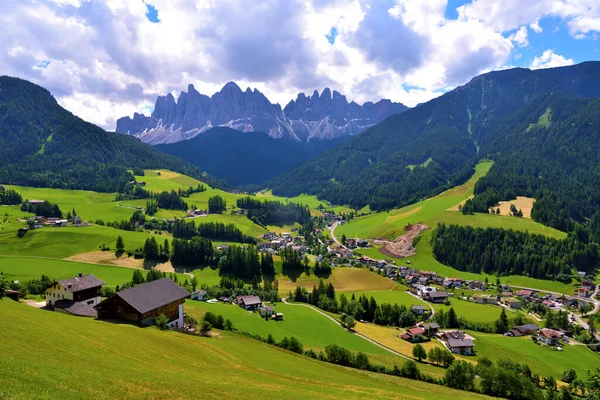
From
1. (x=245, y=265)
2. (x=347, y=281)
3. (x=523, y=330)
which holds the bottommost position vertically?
(x=523, y=330)

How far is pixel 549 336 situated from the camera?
325 feet

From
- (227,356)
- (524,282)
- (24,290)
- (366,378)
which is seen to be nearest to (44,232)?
(24,290)

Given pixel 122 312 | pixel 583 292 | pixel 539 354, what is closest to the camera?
pixel 122 312

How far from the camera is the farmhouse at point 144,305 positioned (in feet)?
200

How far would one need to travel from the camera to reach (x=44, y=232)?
6024 inches

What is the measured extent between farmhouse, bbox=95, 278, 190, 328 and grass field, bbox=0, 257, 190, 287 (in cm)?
4940

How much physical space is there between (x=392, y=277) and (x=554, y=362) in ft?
246

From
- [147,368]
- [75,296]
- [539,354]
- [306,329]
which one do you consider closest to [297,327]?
[306,329]

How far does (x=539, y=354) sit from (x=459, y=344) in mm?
20273

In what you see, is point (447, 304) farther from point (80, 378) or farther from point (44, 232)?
point (44, 232)

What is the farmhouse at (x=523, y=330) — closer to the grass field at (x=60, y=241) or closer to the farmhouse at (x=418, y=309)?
the farmhouse at (x=418, y=309)

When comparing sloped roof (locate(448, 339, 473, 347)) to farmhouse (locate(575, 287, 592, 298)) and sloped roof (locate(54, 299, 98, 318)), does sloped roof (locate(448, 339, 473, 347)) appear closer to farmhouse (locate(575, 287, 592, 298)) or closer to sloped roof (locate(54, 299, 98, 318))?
sloped roof (locate(54, 299, 98, 318))

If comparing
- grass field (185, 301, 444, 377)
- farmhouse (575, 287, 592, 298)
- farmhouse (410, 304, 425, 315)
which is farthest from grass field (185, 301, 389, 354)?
farmhouse (575, 287, 592, 298)

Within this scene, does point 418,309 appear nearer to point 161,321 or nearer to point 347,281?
point 347,281
